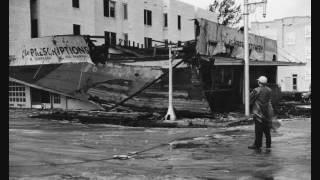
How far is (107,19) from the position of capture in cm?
3625

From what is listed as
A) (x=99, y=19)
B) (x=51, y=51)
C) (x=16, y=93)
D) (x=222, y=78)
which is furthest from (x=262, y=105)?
(x=99, y=19)

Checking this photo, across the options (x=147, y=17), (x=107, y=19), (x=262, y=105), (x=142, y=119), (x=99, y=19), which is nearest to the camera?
(x=262, y=105)

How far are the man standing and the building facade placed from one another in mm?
45519

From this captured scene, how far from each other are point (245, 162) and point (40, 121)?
492 inches

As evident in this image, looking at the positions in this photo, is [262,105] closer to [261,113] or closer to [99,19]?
[261,113]

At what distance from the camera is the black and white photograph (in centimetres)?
909

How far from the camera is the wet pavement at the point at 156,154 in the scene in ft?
26.5

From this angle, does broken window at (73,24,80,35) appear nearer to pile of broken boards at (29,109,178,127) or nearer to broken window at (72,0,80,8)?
broken window at (72,0,80,8)

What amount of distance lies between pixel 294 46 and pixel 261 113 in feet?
160

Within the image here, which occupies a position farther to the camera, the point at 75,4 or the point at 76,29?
the point at 76,29

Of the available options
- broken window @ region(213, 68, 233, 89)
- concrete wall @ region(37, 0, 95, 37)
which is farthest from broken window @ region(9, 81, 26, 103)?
broken window @ region(213, 68, 233, 89)
